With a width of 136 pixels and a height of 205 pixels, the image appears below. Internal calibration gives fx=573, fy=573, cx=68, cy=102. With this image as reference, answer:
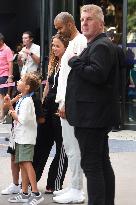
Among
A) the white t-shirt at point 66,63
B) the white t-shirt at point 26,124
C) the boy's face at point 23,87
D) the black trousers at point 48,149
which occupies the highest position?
the white t-shirt at point 66,63

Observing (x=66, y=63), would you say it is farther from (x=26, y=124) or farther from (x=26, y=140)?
(x=26, y=140)

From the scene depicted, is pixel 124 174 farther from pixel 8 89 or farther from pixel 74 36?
pixel 8 89

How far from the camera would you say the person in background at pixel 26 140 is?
18.7ft

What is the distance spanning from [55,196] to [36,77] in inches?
49.1

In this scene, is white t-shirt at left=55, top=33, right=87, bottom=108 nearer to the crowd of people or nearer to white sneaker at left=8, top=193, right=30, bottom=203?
the crowd of people

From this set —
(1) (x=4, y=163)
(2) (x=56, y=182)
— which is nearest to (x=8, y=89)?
(1) (x=4, y=163)

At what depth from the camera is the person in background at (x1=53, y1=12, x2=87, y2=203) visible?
547cm

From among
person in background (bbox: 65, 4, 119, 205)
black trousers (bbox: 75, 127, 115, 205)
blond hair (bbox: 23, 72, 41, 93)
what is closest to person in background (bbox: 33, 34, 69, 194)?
blond hair (bbox: 23, 72, 41, 93)

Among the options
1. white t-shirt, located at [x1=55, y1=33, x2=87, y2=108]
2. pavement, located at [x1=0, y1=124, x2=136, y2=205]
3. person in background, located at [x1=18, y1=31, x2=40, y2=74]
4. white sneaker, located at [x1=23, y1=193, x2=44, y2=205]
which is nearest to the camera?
white t-shirt, located at [x1=55, y1=33, x2=87, y2=108]

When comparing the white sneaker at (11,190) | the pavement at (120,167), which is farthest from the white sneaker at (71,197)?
the white sneaker at (11,190)

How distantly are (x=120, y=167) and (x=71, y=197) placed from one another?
1.93m

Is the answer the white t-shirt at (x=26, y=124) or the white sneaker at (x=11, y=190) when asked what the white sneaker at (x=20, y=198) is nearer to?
the white sneaker at (x=11, y=190)

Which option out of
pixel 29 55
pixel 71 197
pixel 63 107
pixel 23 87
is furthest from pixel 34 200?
pixel 29 55

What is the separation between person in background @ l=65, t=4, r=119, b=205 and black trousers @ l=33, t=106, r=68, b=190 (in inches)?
50.2
